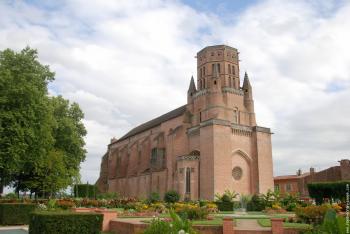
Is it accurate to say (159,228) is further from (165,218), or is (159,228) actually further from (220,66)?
(220,66)

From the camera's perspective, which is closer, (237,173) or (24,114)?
(24,114)

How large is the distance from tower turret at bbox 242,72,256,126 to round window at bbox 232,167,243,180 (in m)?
6.97

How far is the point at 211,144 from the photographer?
141 feet

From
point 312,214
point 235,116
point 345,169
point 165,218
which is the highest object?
point 235,116

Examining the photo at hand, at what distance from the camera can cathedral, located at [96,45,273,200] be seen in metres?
43.0

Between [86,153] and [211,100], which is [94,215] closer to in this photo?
[86,153]

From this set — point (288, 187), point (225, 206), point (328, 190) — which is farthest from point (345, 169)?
point (288, 187)

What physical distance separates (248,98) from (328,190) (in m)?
20.3

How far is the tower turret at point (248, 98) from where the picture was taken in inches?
1942

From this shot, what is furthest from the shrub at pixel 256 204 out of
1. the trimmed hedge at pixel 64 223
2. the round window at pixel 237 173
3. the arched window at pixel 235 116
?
the trimmed hedge at pixel 64 223

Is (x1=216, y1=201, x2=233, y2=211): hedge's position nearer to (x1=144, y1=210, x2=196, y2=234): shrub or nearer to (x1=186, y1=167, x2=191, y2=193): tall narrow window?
(x1=186, y1=167, x2=191, y2=193): tall narrow window

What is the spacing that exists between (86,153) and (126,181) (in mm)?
20353

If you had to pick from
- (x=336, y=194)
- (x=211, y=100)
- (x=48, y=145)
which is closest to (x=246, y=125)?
(x=211, y=100)

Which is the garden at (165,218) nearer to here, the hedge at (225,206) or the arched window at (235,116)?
the hedge at (225,206)
